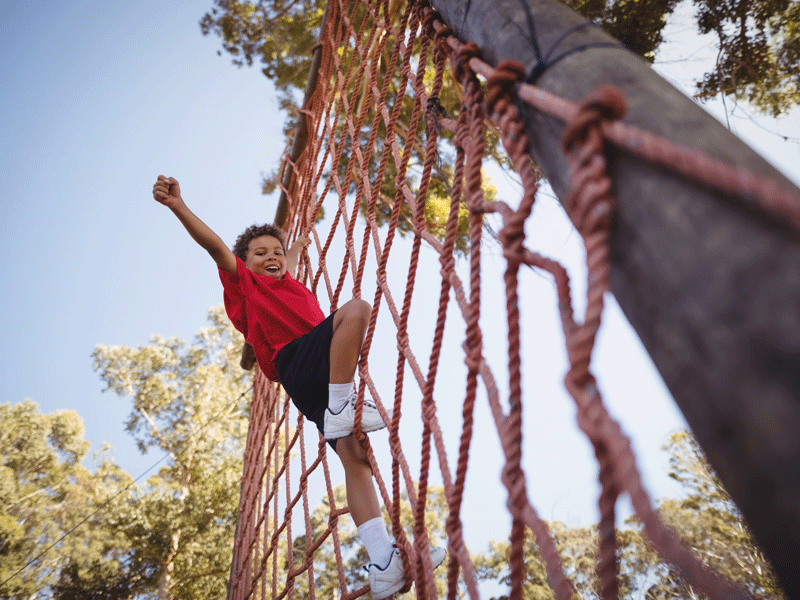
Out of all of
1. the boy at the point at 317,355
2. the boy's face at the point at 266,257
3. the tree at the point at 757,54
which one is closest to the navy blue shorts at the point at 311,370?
the boy at the point at 317,355

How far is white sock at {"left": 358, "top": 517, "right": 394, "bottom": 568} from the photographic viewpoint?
0.76 meters

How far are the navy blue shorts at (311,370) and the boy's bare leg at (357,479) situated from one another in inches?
1.6

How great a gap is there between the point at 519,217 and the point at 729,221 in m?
0.16

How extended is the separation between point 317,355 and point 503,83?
2.11ft

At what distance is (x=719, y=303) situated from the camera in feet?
0.69

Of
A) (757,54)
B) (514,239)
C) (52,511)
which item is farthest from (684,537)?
(52,511)

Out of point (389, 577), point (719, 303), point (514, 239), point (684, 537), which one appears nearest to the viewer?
point (719, 303)

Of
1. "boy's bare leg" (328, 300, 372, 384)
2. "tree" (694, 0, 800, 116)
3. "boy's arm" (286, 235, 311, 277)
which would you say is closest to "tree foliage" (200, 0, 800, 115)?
"tree" (694, 0, 800, 116)

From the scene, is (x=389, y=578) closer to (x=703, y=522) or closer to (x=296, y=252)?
(x=296, y=252)

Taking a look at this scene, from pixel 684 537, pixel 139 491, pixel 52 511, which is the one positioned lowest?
pixel 684 537

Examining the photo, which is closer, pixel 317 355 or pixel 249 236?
pixel 317 355

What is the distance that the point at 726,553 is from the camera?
457 cm

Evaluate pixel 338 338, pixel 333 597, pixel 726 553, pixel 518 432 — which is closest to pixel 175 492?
pixel 333 597

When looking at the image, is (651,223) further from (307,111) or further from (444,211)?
(444,211)
